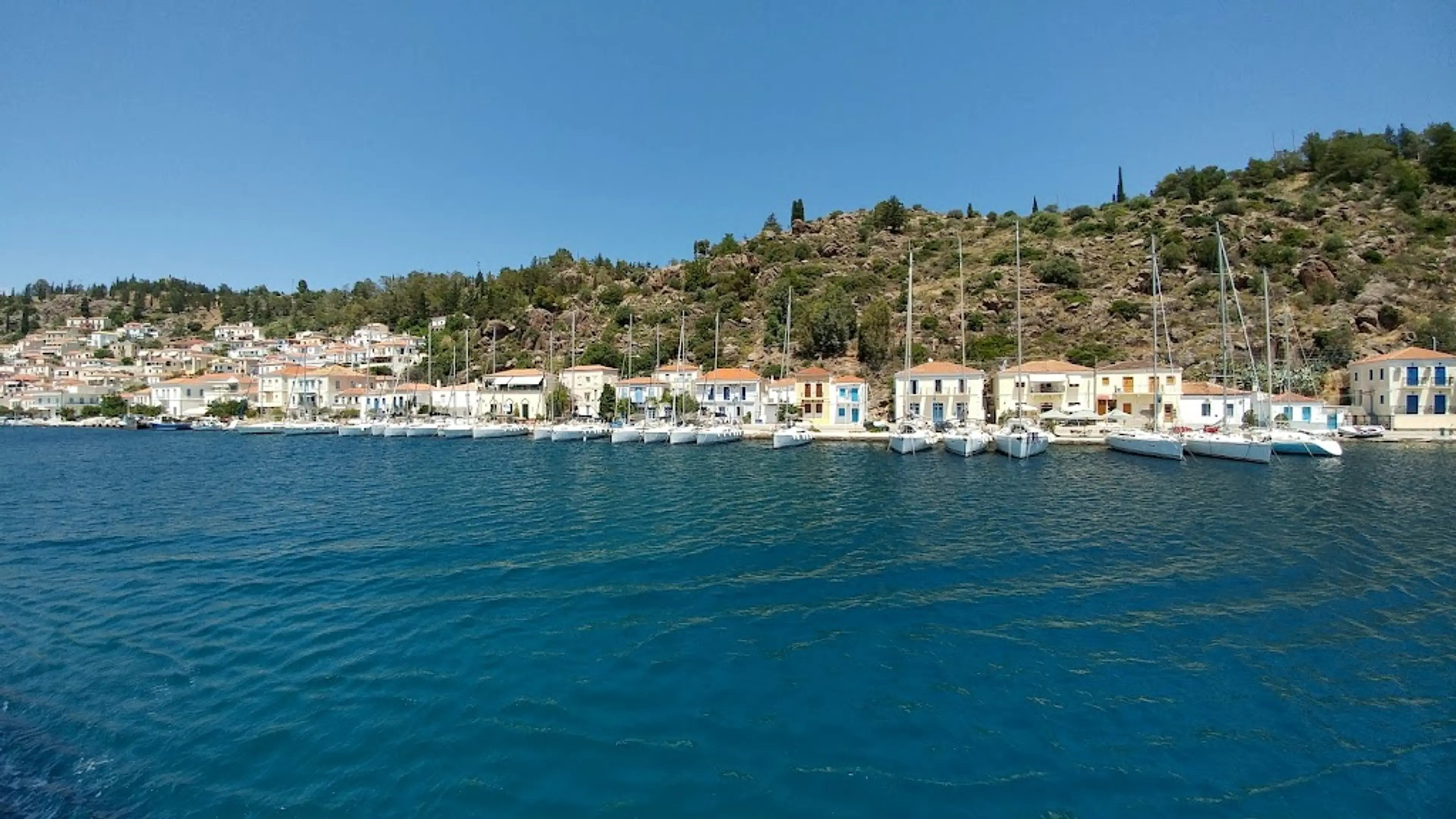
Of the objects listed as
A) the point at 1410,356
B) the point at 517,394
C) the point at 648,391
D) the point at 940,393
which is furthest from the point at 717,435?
the point at 1410,356

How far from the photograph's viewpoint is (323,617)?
1077cm

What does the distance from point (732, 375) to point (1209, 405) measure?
36529mm

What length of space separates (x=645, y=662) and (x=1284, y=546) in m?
15.7

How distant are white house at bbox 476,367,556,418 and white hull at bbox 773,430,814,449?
114ft

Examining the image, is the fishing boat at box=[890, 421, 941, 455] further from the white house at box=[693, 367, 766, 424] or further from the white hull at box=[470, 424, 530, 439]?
the white hull at box=[470, 424, 530, 439]

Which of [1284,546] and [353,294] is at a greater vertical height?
[353,294]

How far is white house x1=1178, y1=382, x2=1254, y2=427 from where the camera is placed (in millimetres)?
46594

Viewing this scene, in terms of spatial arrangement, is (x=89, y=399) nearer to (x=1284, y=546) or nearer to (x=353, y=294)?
(x=353, y=294)

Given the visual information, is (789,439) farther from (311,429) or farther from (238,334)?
(238,334)

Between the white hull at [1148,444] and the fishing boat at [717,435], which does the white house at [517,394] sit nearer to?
the fishing boat at [717,435]

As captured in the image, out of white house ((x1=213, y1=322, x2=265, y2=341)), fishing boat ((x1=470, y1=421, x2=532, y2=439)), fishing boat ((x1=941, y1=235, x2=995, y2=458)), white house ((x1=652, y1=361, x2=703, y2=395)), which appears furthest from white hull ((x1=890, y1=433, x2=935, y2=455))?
white house ((x1=213, y1=322, x2=265, y2=341))

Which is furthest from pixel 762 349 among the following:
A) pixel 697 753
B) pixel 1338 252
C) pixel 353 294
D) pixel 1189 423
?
pixel 353 294

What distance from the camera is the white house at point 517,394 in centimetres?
7081

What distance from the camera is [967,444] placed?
1423 inches
